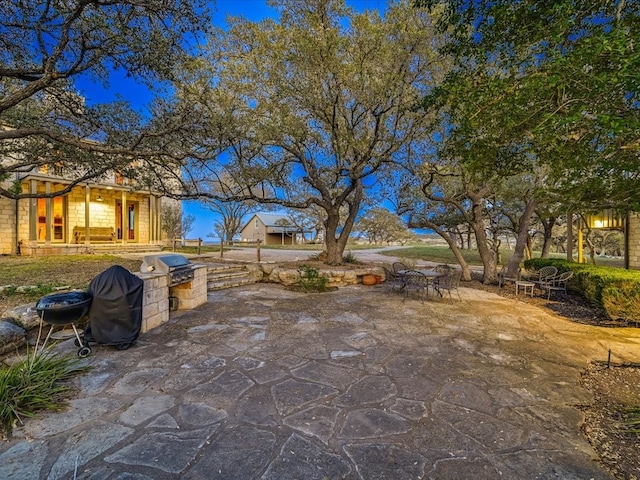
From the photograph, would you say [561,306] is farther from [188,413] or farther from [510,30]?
[188,413]

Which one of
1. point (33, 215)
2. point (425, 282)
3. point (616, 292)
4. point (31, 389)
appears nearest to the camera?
point (31, 389)

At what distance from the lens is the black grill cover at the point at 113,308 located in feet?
12.8

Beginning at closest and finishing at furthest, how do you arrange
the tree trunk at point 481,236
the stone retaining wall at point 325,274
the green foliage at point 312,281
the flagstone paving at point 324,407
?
1. the flagstone paving at point 324,407
2. the green foliage at point 312,281
3. the stone retaining wall at point 325,274
4. the tree trunk at point 481,236

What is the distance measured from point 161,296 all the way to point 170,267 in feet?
1.90

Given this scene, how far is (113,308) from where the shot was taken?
395 cm

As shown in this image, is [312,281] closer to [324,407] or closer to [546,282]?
[324,407]

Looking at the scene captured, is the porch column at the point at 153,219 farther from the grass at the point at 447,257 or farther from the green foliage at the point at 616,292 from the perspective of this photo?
the green foliage at the point at 616,292

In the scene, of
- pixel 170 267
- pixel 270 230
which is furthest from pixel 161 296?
pixel 270 230

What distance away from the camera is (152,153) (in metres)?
5.79

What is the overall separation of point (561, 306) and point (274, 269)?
764cm

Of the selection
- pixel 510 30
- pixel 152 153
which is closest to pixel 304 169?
pixel 152 153

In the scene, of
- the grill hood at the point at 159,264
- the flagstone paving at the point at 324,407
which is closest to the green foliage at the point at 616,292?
the flagstone paving at the point at 324,407

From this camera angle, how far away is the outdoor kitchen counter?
486cm

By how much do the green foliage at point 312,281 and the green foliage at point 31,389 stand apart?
576 cm
